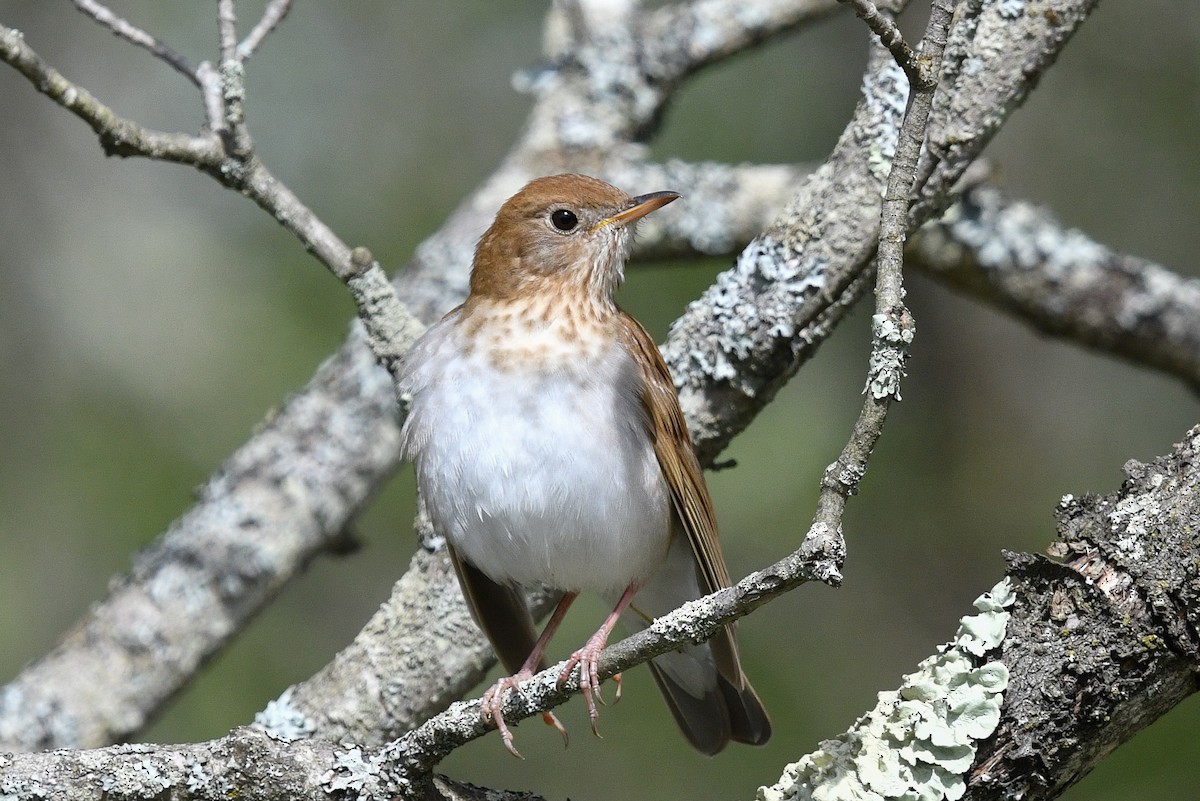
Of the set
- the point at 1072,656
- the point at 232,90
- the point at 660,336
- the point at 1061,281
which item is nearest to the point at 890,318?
the point at 1072,656

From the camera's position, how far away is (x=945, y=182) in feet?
13.3

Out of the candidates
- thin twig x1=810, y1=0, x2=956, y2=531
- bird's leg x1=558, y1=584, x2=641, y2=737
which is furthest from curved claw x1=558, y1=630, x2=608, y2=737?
thin twig x1=810, y1=0, x2=956, y2=531

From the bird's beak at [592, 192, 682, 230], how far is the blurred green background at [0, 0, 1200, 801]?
5.85ft

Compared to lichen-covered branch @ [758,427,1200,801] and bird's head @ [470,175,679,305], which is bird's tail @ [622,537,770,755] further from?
lichen-covered branch @ [758,427,1200,801]

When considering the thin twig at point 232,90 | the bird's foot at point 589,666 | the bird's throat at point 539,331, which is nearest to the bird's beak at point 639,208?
the bird's throat at point 539,331

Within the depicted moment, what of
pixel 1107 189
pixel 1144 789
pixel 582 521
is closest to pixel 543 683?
pixel 582 521

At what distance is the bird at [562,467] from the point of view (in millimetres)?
3977

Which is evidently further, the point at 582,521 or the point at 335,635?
the point at 335,635

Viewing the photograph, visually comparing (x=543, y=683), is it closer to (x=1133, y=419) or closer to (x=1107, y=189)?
(x=1133, y=419)

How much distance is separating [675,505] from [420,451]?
83 centimetres

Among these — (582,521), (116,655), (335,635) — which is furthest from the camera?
(335,635)

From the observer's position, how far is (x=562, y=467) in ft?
12.9

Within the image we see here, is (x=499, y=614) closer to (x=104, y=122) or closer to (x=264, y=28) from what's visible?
(x=104, y=122)

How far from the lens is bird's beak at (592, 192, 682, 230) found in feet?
14.9
